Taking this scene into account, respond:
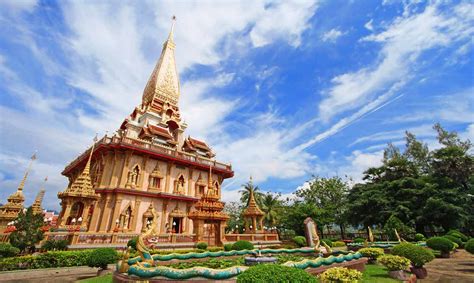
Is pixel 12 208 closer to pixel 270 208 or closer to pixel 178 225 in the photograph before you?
pixel 178 225

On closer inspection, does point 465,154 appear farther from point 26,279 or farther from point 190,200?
point 26,279

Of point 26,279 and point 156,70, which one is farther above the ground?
point 156,70

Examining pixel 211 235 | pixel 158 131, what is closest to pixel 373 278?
pixel 211 235

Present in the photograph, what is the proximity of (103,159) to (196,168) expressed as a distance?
31.1 ft

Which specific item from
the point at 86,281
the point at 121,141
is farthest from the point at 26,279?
the point at 121,141

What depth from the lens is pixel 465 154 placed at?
90.5ft

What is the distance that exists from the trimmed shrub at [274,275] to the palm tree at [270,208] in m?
32.6

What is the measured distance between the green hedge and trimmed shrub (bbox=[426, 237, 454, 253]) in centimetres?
2086

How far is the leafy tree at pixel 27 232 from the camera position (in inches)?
526

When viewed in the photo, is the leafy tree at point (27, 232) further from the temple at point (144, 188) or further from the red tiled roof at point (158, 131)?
the red tiled roof at point (158, 131)

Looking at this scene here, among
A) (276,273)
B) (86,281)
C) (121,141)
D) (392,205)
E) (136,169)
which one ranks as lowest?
(86,281)

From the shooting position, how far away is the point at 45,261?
12.0 m

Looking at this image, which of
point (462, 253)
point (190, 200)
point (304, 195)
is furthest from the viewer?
point (304, 195)

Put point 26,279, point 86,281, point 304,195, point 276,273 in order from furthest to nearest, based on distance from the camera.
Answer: point 304,195 < point 26,279 < point 86,281 < point 276,273
